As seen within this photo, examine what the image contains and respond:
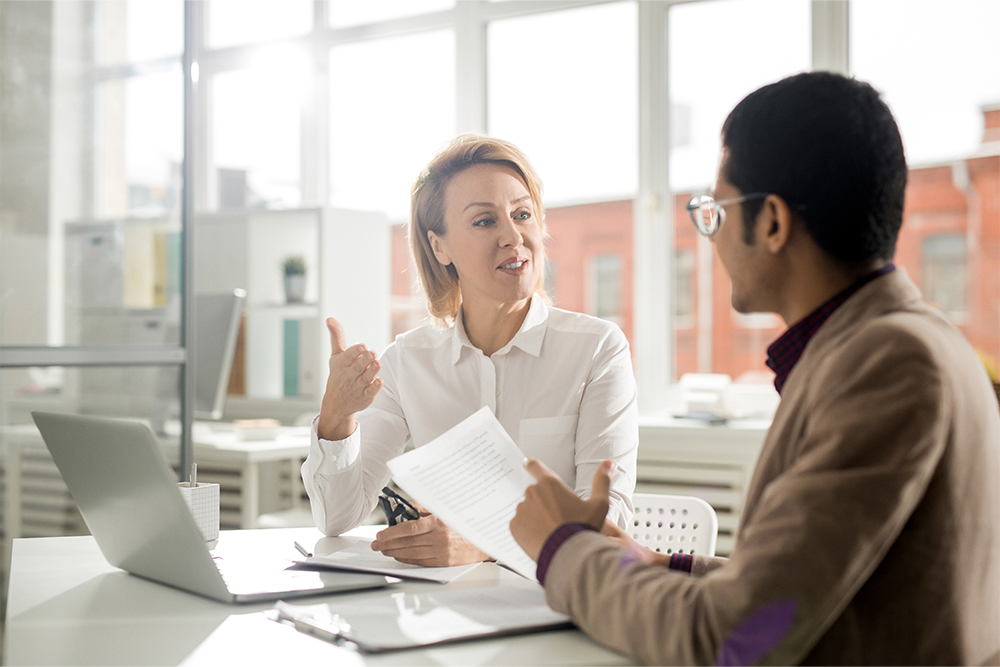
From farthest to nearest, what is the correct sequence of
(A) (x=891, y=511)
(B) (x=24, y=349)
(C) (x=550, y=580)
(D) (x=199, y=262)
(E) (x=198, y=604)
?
(D) (x=199, y=262) → (B) (x=24, y=349) → (E) (x=198, y=604) → (C) (x=550, y=580) → (A) (x=891, y=511)

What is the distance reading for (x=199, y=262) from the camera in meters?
4.45

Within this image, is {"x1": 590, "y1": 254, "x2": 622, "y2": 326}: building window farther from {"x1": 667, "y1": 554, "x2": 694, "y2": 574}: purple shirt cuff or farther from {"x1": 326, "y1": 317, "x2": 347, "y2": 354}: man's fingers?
{"x1": 667, "y1": 554, "x2": 694, "y2": 574}: purple shirt cuff

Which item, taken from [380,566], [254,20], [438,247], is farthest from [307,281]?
[380,566]

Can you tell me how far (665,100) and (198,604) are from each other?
2954 millimetres

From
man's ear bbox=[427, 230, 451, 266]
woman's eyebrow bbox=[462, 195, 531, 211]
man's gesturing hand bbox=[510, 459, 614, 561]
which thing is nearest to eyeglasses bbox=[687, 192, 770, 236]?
man's gesturing hand bbox=[510, 459, 614, 561]

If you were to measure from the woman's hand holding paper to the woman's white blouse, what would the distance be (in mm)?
277

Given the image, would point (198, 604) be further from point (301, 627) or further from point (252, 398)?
point (252, 398)

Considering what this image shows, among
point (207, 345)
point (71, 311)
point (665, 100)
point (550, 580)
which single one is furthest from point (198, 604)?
point (665, 100)

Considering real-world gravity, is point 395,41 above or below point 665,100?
above

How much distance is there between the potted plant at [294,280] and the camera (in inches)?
161

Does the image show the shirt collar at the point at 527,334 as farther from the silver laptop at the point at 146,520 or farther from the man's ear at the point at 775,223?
the man's ear at the point at 775,223

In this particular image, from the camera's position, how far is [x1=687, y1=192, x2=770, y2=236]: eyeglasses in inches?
35.8

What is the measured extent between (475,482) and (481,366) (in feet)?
2.27

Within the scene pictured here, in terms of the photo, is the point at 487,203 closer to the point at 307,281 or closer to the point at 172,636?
the point at 172,636
